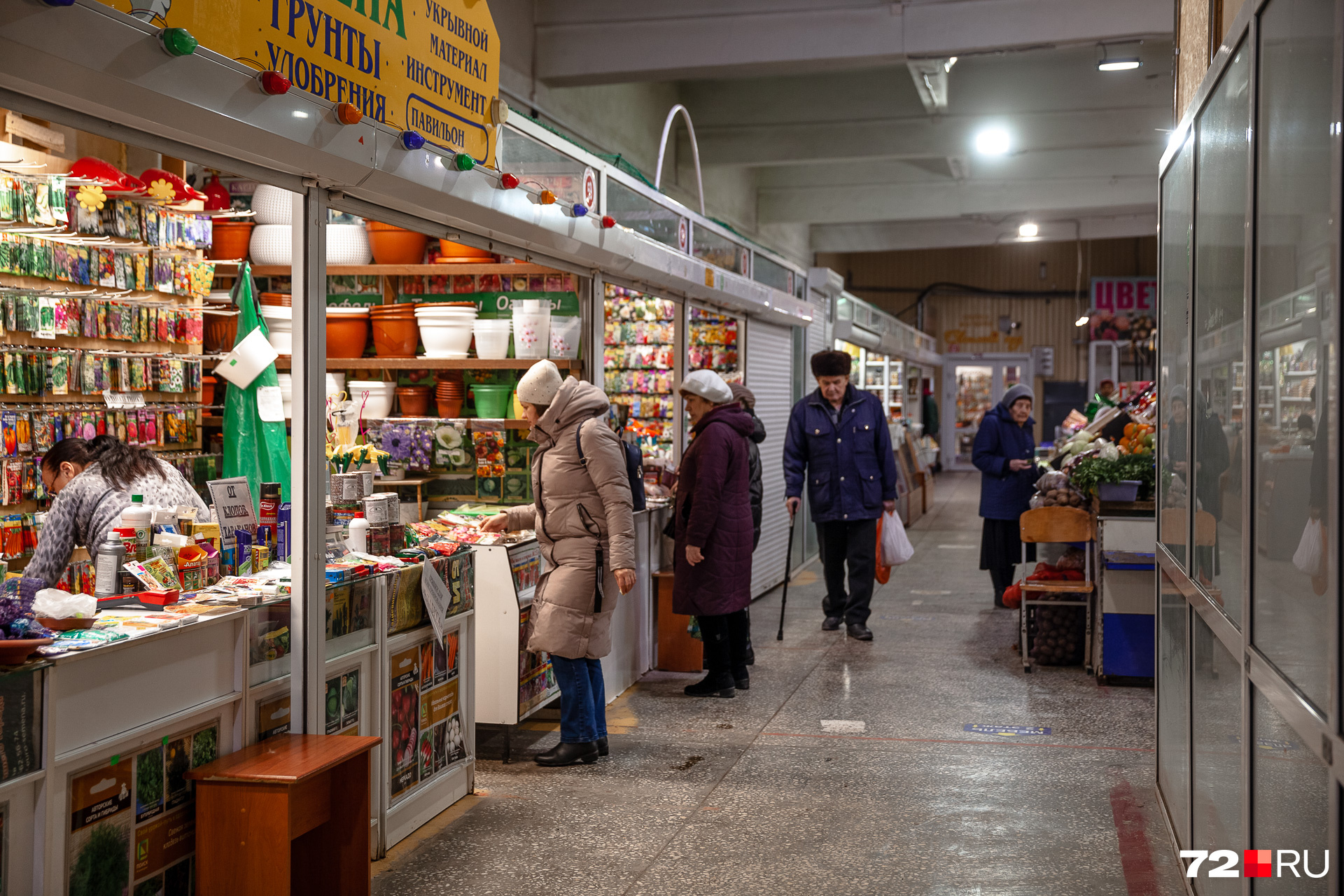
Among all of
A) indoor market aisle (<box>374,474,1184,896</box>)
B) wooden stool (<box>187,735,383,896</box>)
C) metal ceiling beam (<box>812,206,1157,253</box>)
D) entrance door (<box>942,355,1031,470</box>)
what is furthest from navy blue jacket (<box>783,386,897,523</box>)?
entrance door (<box>942,355,1031,470</box>)

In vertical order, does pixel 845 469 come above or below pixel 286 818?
above

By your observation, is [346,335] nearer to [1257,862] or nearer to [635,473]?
[635,473]

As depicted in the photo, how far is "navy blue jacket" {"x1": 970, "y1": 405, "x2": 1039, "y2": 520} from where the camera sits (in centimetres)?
802

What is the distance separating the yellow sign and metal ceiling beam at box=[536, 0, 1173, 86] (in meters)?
4.48

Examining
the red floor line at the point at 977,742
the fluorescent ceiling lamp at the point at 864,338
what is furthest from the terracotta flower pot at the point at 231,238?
the fluorescent ceiling lamp at the point at 864,338

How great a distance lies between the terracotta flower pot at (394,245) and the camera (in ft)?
18.6

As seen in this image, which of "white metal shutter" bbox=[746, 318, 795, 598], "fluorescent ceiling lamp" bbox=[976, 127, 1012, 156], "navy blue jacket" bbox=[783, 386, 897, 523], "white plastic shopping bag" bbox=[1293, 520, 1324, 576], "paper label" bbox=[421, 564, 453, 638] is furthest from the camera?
"fluorescent ceiling lamp" bbox=[976, 127, 1012, 156]

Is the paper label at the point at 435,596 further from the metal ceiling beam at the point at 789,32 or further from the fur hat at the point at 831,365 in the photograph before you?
the metal ceiling beam at the point at 789,32

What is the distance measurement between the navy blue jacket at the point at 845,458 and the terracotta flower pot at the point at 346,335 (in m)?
2.81

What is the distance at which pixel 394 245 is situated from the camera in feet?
18.6

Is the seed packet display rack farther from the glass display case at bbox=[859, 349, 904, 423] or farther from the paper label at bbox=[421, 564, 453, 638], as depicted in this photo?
the glass display case at bbox=[859, 349, 904, 423]

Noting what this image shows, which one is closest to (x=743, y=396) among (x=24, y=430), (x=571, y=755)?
(x=571, y=755)

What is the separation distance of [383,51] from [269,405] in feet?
7.50

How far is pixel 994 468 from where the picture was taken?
8.03 m
